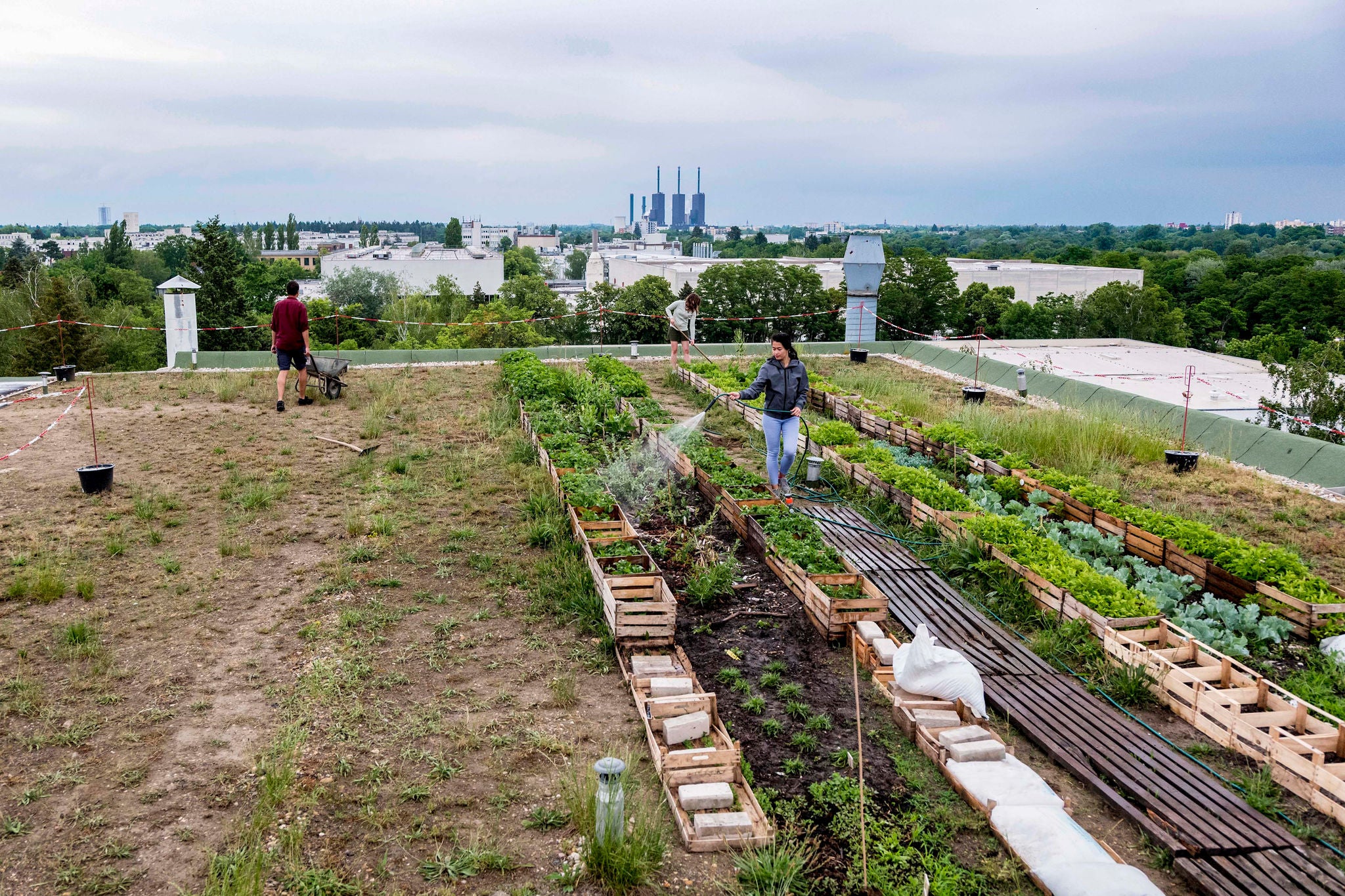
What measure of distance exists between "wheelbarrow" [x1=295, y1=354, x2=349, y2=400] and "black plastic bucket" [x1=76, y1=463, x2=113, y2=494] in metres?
4.77

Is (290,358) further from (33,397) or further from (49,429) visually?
(33,397)

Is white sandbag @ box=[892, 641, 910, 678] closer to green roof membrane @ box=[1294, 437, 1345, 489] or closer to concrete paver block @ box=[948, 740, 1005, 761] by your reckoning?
concrete paver block @ box=[948, 740, 1005, 761]

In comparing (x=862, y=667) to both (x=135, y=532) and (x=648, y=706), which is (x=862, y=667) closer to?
(x=648, y=706)

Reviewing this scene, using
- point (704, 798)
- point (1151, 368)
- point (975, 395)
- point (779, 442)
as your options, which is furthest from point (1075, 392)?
point (704, 798)

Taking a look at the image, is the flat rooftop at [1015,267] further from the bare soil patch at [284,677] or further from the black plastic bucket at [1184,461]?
the bare soil patch at [284,677]

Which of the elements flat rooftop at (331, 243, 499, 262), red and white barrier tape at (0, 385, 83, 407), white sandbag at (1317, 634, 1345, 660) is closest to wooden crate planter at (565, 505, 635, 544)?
white sandbag at (1317, 634, 1345, 660)

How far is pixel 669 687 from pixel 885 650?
1.54 m

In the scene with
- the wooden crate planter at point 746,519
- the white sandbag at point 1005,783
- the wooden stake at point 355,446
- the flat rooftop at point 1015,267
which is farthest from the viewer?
the flat rooftop at point 1015,267

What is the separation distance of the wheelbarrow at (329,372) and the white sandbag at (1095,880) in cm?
1216

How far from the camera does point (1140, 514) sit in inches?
324

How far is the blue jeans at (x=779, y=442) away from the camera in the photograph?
31.1 feet

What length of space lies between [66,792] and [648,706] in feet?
9.38

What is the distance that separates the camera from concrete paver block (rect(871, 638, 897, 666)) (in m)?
6.10

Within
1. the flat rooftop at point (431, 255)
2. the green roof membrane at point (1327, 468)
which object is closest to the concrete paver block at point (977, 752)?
the green roof membrane at point (1327, 468)
